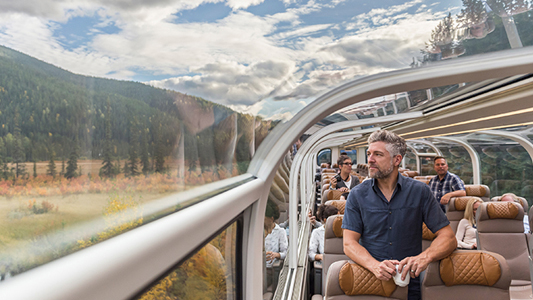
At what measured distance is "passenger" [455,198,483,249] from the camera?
442cm

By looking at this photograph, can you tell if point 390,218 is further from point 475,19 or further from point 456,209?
point 456,209

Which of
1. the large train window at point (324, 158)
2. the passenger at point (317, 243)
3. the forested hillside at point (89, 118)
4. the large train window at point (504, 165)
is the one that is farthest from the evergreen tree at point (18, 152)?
the large train window at point (324, 158)

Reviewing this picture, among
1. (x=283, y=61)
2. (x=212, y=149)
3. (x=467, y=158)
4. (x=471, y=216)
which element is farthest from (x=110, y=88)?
(x=467, y=158)

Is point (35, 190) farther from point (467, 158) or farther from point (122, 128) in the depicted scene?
point (467, 158)

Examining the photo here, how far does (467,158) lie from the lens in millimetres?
10391

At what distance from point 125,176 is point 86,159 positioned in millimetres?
97

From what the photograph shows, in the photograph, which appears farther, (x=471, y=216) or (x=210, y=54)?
(x=471, y=216)

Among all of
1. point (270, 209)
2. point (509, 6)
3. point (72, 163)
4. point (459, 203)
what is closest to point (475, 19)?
point (509, 6)

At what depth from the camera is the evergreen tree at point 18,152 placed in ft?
1.04

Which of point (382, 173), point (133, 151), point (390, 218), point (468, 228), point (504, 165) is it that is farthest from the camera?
point (504, 165)

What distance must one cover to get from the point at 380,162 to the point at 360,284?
33.0 inches

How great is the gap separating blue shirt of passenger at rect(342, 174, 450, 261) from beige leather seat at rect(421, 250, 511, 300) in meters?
0.20

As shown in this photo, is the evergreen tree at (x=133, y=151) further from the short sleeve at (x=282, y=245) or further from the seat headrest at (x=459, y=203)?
the seat headrest at (x=459, y=203)

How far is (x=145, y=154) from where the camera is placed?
22.9 inches
